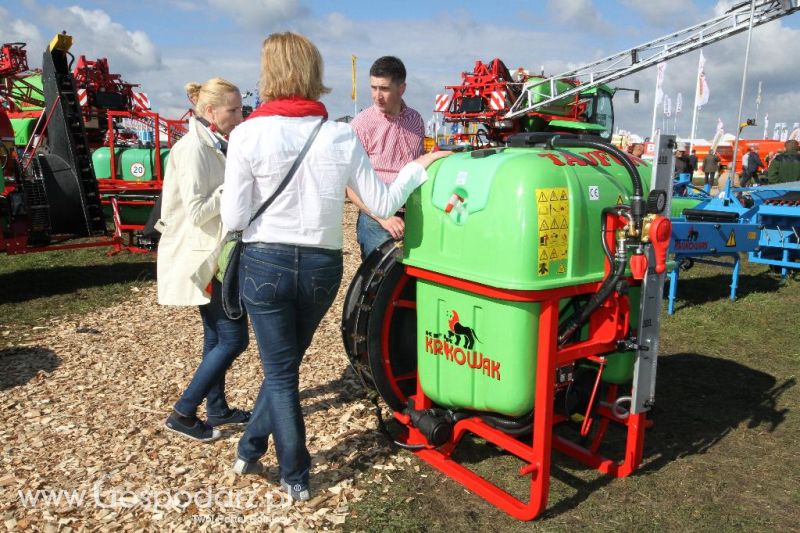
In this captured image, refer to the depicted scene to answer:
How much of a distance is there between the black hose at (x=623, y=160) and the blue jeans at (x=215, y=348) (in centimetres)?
171

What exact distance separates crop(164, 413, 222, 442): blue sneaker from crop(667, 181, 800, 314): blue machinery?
4375 millimetres

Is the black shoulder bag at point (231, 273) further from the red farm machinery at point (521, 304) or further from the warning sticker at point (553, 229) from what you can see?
the warning sticker at point (553, 229)

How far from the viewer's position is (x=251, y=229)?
2354 mm

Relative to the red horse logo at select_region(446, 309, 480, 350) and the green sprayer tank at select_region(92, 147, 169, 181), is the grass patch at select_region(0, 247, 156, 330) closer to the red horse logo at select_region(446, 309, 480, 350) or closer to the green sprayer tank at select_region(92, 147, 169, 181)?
the green sprayer tank at select_region(92, 147, 169, 181)

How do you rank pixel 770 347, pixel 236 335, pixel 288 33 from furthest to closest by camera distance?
1. pixel 770 347
2. pixel 236 335
3. pixel 288 33

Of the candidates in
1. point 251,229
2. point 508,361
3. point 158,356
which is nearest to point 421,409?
point 508,361

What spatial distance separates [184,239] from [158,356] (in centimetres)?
196

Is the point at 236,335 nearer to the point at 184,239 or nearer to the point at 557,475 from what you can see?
the point at 184,239

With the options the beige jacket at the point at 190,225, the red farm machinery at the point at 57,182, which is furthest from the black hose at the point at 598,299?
the red farm machinery at the point at 57,182

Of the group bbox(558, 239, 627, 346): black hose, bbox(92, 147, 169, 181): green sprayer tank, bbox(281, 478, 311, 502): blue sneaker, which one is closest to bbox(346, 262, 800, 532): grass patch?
bbox(281, 478, 311, 502): blue sneaker

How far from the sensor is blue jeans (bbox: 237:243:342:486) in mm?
2314

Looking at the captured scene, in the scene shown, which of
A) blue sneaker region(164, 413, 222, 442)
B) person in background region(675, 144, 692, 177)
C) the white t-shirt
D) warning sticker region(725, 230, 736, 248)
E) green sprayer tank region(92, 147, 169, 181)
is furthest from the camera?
person in background region(675, 144, 692, 177)

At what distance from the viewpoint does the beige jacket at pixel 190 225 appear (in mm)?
2855

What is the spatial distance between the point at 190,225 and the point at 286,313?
88cm
